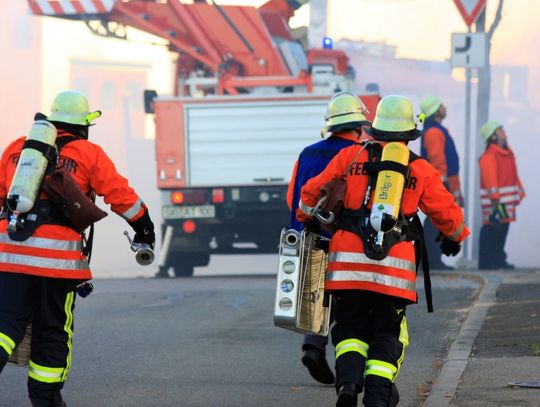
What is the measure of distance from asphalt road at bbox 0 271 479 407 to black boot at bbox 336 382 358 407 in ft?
3.64

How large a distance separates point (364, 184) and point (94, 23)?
13412 mm

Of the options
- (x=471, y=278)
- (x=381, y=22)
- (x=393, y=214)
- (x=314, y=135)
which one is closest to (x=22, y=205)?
(x=393, y=214)

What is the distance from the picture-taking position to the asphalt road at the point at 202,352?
7129 millimetres

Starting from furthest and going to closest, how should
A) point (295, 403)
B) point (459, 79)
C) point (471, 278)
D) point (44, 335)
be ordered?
point (459, 79), point (471, 278), point (295, 403), point (44, 335)

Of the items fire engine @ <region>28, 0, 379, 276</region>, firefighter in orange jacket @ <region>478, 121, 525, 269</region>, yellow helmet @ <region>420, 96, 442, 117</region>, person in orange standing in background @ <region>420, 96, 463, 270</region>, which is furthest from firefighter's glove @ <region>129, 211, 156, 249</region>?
firefighter in orange jacket @ <region>478, 121, 525, 269</region>

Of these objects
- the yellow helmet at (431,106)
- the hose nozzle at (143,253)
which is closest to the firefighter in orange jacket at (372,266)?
the hose nozzle at (143,253)

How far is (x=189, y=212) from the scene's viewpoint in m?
15.7

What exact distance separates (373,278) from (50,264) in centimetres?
146

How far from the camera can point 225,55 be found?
699 inches

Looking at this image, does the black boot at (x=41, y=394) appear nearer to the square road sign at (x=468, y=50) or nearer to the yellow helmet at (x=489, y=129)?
the yellow helmet at (x=489, y=129)

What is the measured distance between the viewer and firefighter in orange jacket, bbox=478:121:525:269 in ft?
52.7

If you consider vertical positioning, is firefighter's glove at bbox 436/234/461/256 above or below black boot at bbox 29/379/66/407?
above

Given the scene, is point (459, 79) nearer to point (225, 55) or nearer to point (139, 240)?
point (225, 55)

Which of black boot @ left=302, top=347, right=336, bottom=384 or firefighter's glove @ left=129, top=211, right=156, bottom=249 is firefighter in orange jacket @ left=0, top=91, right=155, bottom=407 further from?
black boot @ left=302, top=347, right=336, bottom=384
